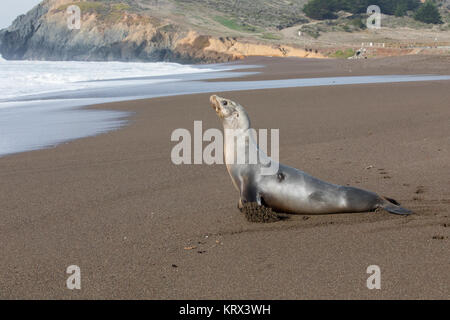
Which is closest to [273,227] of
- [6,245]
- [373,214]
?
[373,214]

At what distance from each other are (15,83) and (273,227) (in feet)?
70.6

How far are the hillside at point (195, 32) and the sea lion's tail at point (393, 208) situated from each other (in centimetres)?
3572

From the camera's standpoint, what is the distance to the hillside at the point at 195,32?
45781 mm

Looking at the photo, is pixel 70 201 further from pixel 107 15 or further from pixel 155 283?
pixel 107 15

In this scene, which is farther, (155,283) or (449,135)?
(449,135)

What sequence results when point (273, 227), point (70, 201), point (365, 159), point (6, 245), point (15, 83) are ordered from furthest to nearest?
1. point (15, 83)
2. point (365, 159)
3. point (70, 201)
4. point (273, 227)
5. point (6, 245)

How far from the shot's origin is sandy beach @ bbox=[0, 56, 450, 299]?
3.38 m

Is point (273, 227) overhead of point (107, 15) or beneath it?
beneath

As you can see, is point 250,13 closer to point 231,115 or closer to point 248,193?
point 231,115

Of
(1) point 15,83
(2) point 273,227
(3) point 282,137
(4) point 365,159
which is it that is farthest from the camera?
(1) point 15,83

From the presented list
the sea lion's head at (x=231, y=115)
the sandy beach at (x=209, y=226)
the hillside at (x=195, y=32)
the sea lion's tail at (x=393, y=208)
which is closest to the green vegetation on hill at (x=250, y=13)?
the hillside at (x=195, y=32)

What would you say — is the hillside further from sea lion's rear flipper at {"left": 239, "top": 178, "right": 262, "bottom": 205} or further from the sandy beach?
sea lion's rear flipper at {"left": 239, "top": 178, "right": 262, "bottom": 205}

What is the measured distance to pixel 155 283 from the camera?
11.3ft
